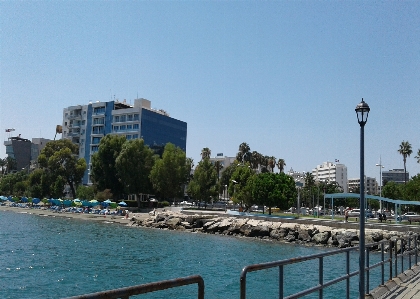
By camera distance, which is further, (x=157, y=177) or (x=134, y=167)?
(x=134, y=167)

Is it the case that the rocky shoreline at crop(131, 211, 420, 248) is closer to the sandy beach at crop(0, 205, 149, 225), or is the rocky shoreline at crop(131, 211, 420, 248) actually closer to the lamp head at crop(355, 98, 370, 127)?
the sandy beach at crop(0, 205, 149, 225)

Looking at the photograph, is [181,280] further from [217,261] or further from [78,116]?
[78,116]

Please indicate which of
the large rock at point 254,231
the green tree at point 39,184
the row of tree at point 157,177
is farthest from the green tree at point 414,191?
the green tree at point 39,184

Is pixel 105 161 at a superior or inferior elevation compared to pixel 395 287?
superior

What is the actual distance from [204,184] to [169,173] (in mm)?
7530

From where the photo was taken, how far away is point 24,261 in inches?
1062

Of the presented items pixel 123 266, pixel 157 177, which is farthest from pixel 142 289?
pixel 157 177

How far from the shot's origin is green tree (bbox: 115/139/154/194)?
82000 millimetres

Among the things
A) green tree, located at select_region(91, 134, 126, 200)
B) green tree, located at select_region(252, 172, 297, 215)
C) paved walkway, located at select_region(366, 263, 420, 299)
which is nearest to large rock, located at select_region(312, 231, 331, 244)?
green tree, located at select_region(252, 172, 297, 215)

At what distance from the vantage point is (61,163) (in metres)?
97.3

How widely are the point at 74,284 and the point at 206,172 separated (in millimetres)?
59422

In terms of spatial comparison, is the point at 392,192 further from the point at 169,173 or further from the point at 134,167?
the point at 134,167

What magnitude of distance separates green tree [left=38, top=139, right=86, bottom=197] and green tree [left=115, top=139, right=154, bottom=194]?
62.0ft

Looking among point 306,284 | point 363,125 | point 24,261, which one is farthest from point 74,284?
point 363,125
